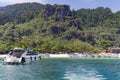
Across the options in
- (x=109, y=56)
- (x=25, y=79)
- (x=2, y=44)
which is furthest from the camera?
(x=2, y=44)

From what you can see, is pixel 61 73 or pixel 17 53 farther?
pixel 17 53

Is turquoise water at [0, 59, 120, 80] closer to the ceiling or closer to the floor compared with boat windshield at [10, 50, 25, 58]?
closer to the floor

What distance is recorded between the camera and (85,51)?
613 feet

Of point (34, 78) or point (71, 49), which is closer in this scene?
point (34, 78)

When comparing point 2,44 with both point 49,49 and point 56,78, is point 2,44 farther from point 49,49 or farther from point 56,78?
point 56,78

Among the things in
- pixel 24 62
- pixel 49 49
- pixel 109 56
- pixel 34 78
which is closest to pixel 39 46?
pixel 49 49

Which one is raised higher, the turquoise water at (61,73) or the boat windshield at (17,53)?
the boat windshield at (17,53)

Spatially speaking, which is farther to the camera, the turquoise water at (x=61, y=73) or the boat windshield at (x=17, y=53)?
the boat windshield at (x=17, y=53)

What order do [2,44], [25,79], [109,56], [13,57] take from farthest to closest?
1. [2,44]
2. [109,56]
3. [13,57]
4. [25,79]

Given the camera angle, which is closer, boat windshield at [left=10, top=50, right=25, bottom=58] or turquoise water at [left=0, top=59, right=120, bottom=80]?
turquoise water at [left=0, top=59, right=120, bottom=80]

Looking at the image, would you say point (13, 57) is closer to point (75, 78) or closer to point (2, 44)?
point (75, 78)

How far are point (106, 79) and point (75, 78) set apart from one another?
14.9ft

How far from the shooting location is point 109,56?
534ft

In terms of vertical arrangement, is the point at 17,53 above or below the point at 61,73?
above
